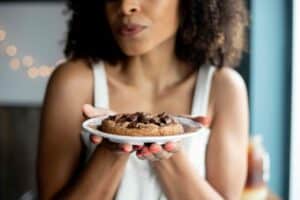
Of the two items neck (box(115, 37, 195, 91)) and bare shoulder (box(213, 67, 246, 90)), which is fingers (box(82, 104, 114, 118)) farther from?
bare shoulder (box(213, 67, 246, 90))

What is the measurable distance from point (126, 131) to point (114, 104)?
237 mm

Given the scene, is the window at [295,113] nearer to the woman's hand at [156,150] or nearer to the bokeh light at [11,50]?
the woman's hand at [156,150]

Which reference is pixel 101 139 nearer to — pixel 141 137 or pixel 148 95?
pixel 141 137

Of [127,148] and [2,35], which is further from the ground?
[2,35]

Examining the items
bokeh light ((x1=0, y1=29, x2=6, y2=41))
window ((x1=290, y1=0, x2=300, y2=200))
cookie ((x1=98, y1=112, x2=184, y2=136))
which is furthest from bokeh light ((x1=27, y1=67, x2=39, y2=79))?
cookie ((x1=98, y1=112, x2=184, y2=136))

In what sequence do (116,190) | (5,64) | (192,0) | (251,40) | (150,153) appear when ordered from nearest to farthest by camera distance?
(150,153)
(116,190)
(192,0)
(251,40)
(5,64)

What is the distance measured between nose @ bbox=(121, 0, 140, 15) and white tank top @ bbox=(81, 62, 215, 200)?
0.18 m

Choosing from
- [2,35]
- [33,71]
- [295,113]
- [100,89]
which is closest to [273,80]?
[295,113]

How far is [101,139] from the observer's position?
83cm

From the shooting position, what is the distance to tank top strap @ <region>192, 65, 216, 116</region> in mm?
996

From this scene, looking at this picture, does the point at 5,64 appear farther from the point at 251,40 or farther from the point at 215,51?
the point at 215,51

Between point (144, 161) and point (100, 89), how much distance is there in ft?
0.57

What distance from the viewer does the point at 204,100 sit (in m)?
1.00

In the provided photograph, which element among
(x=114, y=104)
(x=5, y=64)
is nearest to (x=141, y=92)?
(x=114, y=104)
